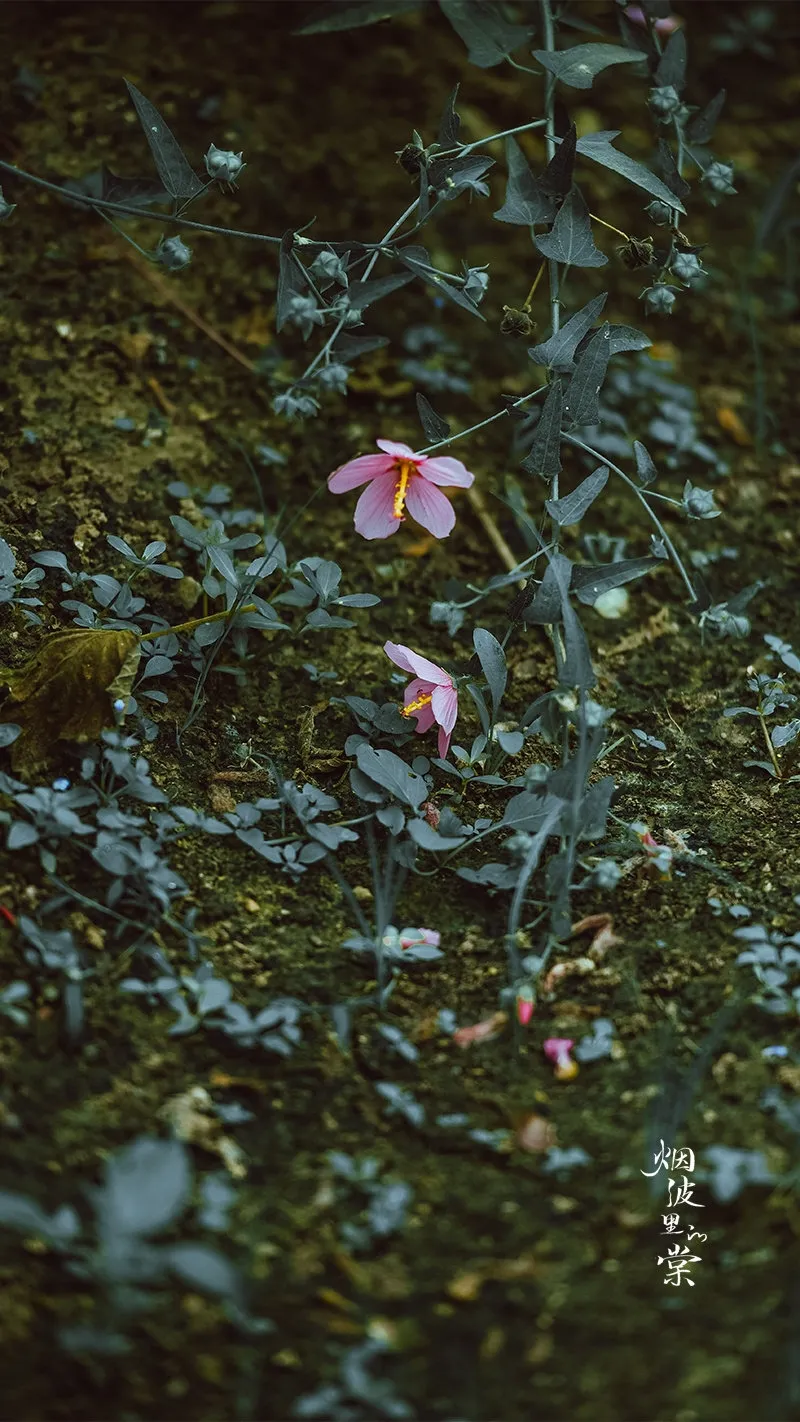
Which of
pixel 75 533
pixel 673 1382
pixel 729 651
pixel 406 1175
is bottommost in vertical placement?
pixel 673 1382

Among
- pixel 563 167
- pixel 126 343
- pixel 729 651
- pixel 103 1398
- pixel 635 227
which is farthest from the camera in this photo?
pixel 635 227

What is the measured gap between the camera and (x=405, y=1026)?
1.18 m

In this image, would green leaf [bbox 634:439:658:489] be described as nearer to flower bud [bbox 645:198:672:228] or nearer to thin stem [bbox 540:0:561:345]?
thin stem [bbox 540:0:561:345]

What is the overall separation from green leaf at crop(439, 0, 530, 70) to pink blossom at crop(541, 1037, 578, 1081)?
117cm

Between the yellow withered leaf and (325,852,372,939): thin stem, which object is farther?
the yellow withered leaf

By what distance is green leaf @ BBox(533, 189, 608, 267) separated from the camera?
1333mm

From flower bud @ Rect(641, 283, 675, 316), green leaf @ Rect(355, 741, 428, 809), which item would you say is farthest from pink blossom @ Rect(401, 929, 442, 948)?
flower bud @ Rect(641, 283, 675, 316)

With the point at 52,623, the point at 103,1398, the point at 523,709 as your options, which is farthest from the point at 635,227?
the point at 103,1398

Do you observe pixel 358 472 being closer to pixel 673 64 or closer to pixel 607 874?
pixel 607 874

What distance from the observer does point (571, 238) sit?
4.39 feet

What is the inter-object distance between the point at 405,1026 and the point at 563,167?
93cm

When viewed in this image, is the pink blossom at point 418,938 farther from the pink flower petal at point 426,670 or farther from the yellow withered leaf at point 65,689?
the yellow withered leaf at point 65,689

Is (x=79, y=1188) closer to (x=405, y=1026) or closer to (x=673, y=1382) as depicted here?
(x=405, y=1026)

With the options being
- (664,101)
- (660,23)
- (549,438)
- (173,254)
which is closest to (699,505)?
(549,438)
